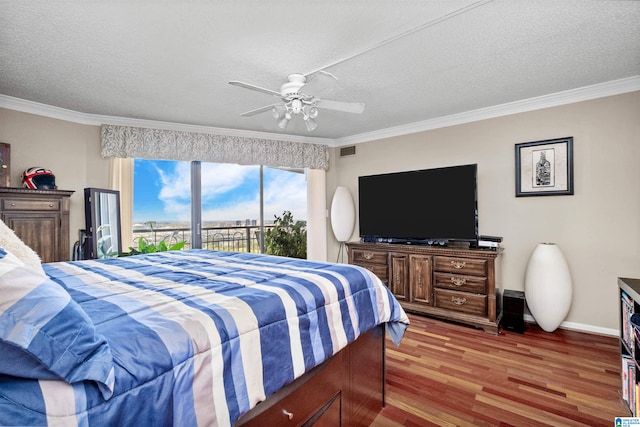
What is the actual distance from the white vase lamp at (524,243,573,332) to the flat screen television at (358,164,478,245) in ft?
2.05

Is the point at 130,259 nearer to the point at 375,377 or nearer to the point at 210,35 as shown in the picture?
the point at 210,35

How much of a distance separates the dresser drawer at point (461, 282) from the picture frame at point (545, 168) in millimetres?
1091

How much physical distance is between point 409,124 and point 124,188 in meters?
3.72

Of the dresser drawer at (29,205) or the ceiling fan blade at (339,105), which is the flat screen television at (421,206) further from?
the dresser drawer at (29,205)

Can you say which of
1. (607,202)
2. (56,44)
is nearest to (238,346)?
(56,44)

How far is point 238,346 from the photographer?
106cm

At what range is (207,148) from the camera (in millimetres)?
4328

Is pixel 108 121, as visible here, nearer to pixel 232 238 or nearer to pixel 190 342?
pixel 232 238

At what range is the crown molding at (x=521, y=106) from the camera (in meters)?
2.98

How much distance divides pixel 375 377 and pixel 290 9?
7.45 ft

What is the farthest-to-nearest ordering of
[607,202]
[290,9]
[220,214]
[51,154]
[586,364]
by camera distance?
[220,214] < [51,154] < [607,202] < [586,364] < [290,9]

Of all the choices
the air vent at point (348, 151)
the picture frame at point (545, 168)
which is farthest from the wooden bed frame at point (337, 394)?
the air vent at point (348, 151)

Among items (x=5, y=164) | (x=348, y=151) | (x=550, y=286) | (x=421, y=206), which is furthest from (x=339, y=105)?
(x=5, y=164)

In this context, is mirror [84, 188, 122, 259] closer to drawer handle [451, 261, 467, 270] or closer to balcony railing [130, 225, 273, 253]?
balcony railing [130, 225, 273, 253]
